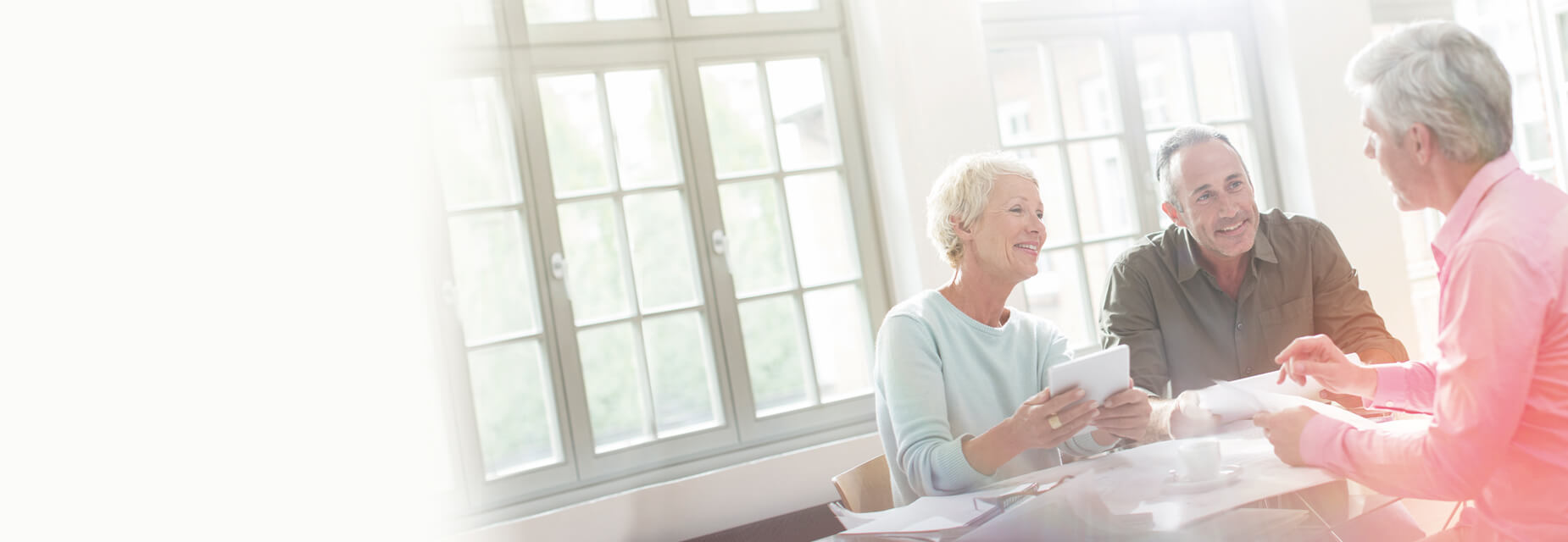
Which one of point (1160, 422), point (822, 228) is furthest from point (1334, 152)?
point (1160, 422)

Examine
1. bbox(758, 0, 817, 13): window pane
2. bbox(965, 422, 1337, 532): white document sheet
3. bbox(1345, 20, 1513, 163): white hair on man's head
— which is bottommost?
bbox(965, 422, 1337, 532): white document sheet

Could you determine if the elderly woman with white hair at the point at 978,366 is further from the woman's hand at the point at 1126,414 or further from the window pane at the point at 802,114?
the window pane at the point at 802,114

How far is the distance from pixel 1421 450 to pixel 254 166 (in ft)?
8.56

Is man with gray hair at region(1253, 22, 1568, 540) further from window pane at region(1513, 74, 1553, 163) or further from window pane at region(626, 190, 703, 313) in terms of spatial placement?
window pane at region(1513, 74, 1553, 163)

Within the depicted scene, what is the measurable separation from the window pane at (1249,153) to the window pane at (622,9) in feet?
7.81

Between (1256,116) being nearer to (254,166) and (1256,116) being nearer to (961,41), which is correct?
(961,41)

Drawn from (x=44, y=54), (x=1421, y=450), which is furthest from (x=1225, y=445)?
(x=44, y=54)

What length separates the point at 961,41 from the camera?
338 centimetres

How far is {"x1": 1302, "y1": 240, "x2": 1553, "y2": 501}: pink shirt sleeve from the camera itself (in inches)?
45.7

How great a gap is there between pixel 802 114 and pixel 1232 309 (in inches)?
60.7

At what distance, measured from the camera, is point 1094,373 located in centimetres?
163

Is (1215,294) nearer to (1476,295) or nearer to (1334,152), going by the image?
(1476,295)

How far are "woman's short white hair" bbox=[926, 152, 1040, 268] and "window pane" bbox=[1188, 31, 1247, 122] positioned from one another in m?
2.23

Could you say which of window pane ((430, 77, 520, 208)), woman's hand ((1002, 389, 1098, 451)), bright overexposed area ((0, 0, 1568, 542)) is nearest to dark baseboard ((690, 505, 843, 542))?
bright overexposed area ((0, 0, 1568, 542))
